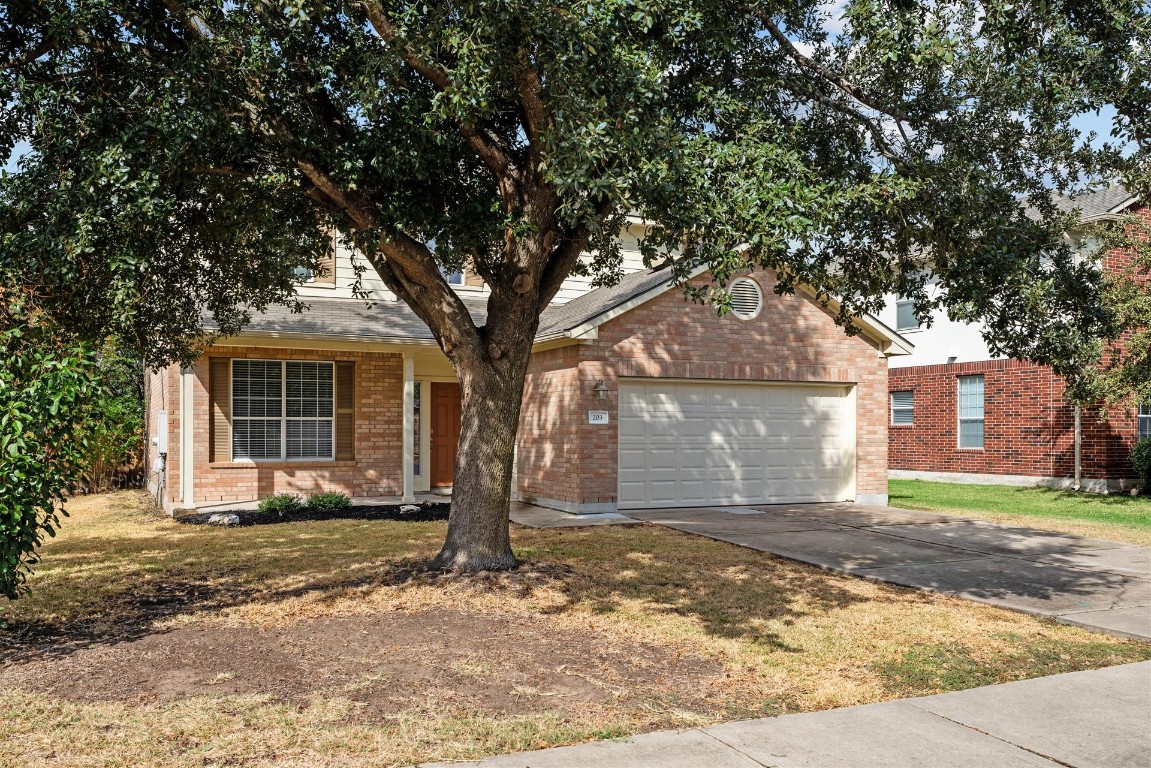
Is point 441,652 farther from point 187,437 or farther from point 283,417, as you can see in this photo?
point 283,417

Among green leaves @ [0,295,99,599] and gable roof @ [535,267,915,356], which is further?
gable roof @ [535,267,915,356]

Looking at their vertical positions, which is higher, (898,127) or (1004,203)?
(898,127)

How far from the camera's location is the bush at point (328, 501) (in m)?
15.4

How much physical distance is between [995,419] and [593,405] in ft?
40.6

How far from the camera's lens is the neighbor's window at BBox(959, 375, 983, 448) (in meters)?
22.9

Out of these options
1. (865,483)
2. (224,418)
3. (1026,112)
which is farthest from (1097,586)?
(224,418)

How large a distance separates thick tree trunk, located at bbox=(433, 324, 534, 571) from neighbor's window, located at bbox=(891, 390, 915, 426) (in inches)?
725

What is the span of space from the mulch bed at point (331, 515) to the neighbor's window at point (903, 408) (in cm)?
1478

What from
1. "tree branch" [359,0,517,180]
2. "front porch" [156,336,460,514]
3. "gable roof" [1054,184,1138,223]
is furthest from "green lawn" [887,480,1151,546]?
"tree branch" [359,0,517,180]

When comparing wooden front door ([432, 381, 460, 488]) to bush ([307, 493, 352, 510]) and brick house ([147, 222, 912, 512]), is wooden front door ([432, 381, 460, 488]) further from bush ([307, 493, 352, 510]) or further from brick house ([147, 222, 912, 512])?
bush ([307, 493, 352, 510])

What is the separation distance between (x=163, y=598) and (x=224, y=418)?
7.55m

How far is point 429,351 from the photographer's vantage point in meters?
16.6

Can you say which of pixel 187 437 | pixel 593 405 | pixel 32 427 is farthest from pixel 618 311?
pixel 32 427

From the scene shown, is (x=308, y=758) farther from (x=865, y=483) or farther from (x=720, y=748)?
(x=865, y=483)
